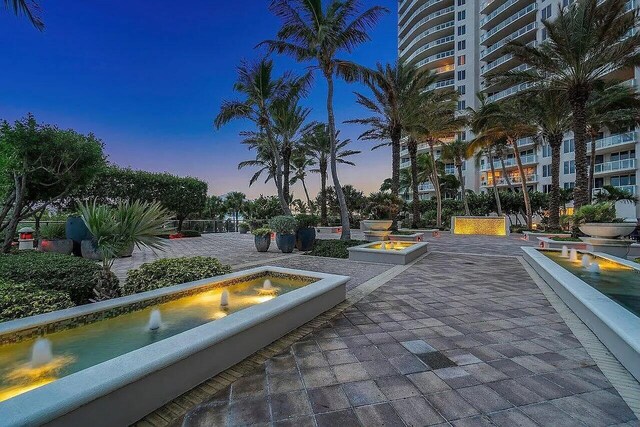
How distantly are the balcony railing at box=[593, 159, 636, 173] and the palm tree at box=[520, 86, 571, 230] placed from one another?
12.0 metres

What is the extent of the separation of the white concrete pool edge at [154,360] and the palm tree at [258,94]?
11157 mm

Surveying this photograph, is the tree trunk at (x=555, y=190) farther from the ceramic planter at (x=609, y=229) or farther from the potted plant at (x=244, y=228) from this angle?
the potted plant at (x=244, y=228)

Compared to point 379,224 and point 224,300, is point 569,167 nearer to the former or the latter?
point 379,224

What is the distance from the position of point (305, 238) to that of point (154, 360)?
10.4 meters

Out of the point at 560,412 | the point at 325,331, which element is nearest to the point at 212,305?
the point at 325,331

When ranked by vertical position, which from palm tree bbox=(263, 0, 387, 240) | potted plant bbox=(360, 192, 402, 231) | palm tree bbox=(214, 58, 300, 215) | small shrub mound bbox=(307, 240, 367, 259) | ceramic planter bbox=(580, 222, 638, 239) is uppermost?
palm tree bbox=(263, 0, 387, 240)

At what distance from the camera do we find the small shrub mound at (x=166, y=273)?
481cm

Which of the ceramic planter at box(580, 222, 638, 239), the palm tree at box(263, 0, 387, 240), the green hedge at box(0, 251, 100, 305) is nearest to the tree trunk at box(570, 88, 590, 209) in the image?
the ceramic planter at box(580, 222, 638, 239)

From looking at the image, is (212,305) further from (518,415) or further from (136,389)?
(518,415)

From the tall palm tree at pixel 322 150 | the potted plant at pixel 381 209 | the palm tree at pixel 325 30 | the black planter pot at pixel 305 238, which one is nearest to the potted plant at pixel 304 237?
the black planter pot at pixel 305 238

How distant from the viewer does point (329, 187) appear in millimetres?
32062

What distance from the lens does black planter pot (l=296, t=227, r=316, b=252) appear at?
12.6 metres

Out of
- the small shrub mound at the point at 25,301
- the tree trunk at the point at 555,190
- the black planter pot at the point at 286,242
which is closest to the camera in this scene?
the small shrub mound at the point at 25,301

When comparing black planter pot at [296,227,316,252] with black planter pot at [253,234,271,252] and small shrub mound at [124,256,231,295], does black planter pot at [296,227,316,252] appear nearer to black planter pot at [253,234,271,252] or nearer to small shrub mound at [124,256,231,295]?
black planter pot at [253,234,271,252]
